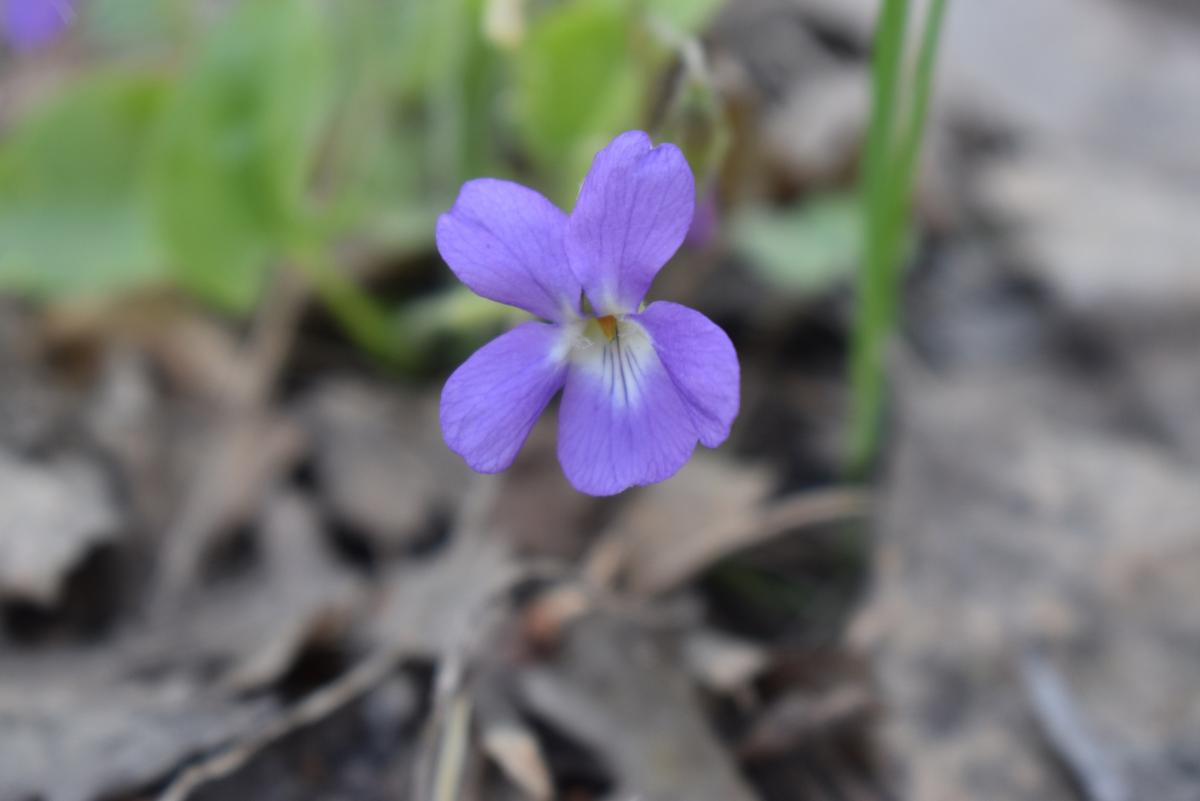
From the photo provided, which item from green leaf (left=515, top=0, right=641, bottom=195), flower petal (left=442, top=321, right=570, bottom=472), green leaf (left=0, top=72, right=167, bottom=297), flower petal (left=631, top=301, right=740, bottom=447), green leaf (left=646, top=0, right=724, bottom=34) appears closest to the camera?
flower petal (left=631, top=301, right=740, bottom=447)

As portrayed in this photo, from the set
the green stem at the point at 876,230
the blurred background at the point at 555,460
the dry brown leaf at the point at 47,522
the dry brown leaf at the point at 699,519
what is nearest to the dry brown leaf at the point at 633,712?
the blurred background at the point at 555,460

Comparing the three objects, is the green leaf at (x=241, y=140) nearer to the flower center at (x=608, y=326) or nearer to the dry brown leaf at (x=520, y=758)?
the flower center at (x=608, y=326)

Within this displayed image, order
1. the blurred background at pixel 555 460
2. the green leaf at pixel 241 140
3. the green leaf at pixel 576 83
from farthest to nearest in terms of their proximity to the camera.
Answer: the green leaf at pixel 241 140, the green leaf at pixel 576 83, the blurred background at pixel 555 460

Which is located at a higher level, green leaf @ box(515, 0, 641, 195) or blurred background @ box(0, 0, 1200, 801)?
green leaf @ box(515, 0, 641, 195)

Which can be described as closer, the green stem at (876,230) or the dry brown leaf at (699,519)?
the green stem at (876,230)

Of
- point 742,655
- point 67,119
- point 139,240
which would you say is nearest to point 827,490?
point 742,655

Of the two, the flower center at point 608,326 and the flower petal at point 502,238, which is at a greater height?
the flower petal at point 502,238

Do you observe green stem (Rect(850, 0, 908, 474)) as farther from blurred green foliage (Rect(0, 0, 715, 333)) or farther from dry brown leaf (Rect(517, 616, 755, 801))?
dry brown leaf (Rect(517, 616, 755, 801))

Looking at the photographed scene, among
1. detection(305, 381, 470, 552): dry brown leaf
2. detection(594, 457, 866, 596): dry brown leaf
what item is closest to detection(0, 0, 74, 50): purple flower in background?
detection(305, 381, 470, 552): dry brown leaf
